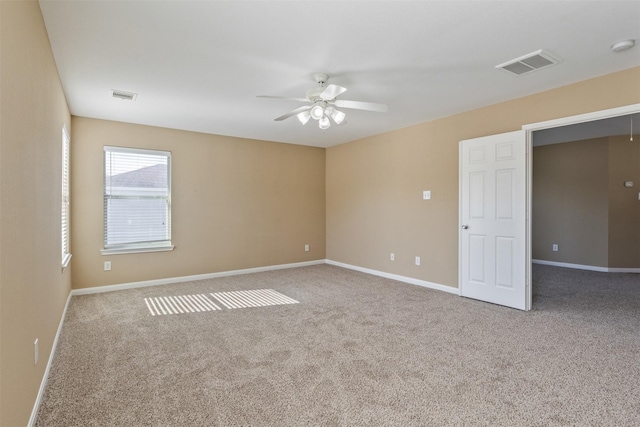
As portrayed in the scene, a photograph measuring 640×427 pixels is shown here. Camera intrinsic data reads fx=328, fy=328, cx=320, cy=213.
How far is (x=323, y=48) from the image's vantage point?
267cm

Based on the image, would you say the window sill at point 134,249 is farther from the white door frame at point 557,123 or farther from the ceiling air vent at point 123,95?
the white door frame at point 557,123

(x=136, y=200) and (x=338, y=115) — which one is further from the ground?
(x=338, y=115)

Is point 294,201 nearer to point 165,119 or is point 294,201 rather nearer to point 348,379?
point 165,119

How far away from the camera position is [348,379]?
235 cm

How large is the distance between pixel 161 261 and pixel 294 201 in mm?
2690

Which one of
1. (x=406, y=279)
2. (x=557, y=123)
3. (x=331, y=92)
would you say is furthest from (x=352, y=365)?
(x=557, y=123)

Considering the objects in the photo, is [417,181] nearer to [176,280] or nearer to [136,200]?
[176,280]

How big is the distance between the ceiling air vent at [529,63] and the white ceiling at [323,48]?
0.24 ft

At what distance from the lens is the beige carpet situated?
77.8 inches

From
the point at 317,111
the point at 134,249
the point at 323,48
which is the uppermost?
the point at 323,48

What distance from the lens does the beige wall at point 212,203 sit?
4680 millimetres

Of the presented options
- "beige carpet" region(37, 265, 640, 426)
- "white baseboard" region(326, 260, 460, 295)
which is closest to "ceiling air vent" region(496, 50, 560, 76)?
"beige carpet" region(37, 265, 640, 426)

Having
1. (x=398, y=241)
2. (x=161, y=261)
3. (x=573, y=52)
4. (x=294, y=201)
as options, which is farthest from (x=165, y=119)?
(x=573, y=52)

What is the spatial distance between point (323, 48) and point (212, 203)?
380 centimetres
